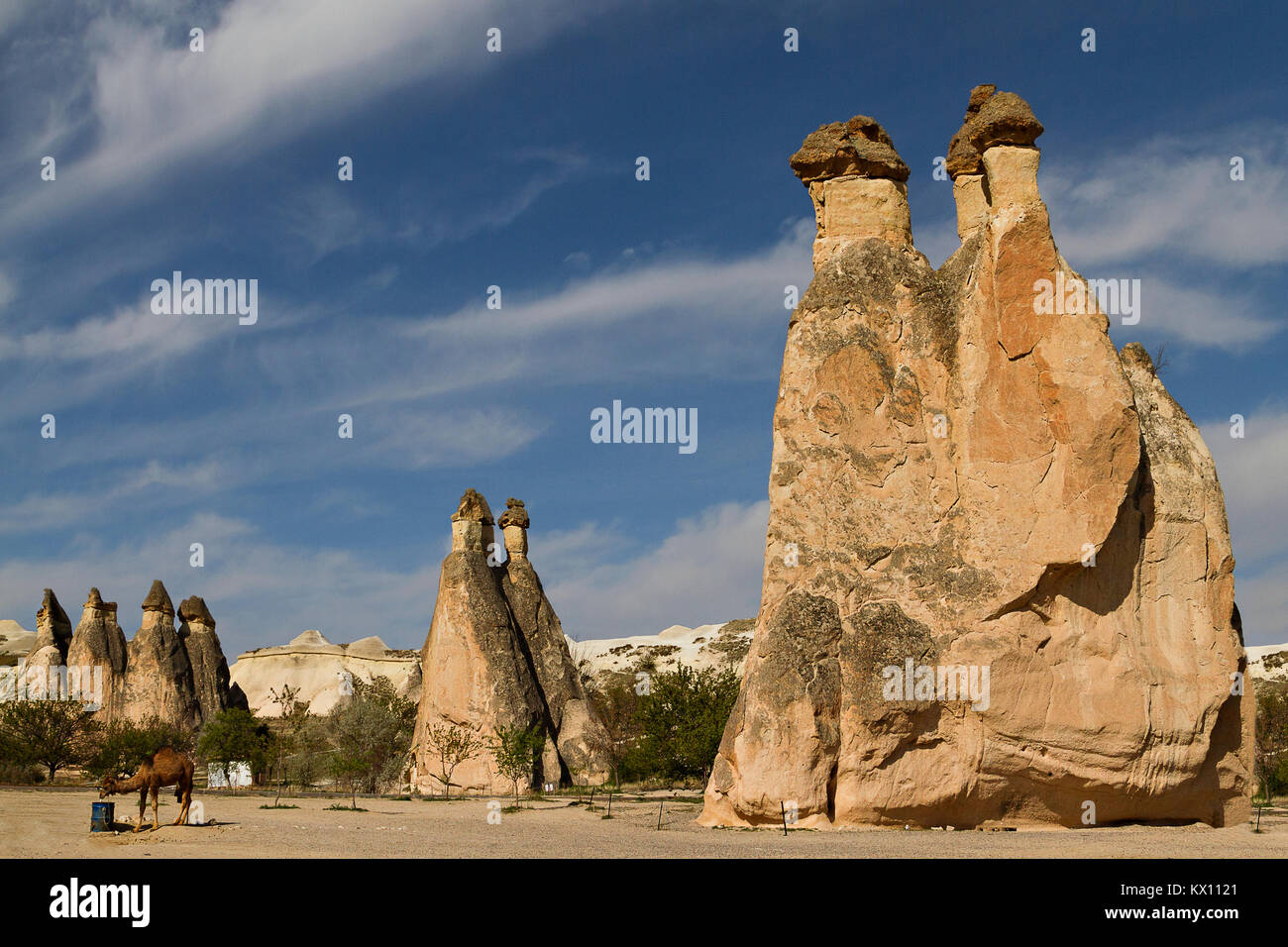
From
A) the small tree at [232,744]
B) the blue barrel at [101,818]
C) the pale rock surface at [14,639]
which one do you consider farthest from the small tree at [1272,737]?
the pale rock surface at [14,639]

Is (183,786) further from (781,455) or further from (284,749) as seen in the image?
(284,749)

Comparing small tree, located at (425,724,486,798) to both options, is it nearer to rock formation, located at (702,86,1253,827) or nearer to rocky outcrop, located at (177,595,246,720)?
rock formation, located at (702,86,1253,827)

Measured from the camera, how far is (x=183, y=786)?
17766mm

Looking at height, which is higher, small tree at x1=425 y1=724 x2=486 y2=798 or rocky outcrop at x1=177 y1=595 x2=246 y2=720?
rocky outcrop at x1=177 y1=595 x2=246 y2=720

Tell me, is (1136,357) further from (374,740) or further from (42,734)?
(42,734)

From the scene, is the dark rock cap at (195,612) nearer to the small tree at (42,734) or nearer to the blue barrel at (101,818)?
the small tree at (42,734)

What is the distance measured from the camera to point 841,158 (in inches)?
817

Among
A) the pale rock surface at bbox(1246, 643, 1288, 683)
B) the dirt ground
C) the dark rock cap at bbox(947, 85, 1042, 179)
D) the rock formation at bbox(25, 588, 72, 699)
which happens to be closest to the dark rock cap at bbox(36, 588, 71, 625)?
the rock formation at bbox(25, 588, 72, 699)

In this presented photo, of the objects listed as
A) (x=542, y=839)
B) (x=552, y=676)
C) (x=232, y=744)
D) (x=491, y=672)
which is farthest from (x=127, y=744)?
(x=542, y=839)

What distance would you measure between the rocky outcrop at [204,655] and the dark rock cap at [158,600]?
191 centimetres

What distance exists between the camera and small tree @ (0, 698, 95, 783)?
3512 centimetres

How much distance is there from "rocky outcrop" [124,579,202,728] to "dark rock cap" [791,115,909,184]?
110 feet

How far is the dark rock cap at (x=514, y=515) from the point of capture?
38688 millimetres
